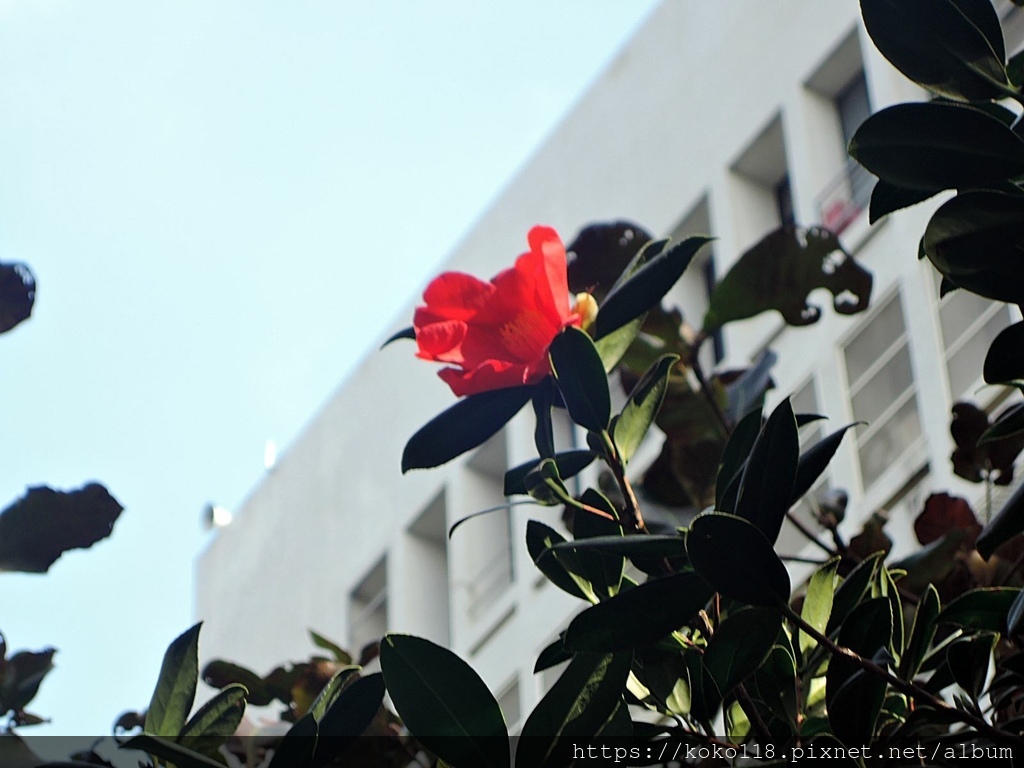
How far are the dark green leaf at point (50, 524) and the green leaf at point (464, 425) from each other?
257 mm

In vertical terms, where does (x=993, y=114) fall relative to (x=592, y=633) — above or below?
above

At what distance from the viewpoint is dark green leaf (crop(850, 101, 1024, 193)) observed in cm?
120

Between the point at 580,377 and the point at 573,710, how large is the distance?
314 millimetres

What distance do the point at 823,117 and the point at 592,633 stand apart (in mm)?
9898

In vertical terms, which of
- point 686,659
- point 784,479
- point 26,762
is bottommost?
point 26,762

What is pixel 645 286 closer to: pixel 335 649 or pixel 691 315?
pixel 335 649

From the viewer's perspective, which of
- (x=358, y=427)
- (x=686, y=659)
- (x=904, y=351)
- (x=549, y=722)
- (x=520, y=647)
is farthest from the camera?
(x=358, y=427)

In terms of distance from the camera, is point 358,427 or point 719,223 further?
point 358,427

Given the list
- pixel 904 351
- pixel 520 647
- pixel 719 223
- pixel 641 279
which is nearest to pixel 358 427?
pixel 520 647

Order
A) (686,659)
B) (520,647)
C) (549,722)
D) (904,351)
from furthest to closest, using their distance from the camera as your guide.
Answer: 1. (520,647)
2. (904,351)
3. (686,659)
4. (549,722)

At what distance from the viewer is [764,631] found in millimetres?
1183

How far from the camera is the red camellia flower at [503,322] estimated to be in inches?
54.9

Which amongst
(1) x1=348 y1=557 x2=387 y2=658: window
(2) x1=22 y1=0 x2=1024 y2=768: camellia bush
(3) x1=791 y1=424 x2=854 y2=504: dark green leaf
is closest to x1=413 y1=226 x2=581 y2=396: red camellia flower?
(2) x1=22 y1=0 x2=1024 y2=768: camellia bush

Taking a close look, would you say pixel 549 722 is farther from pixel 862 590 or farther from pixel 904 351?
pixel 904 351
